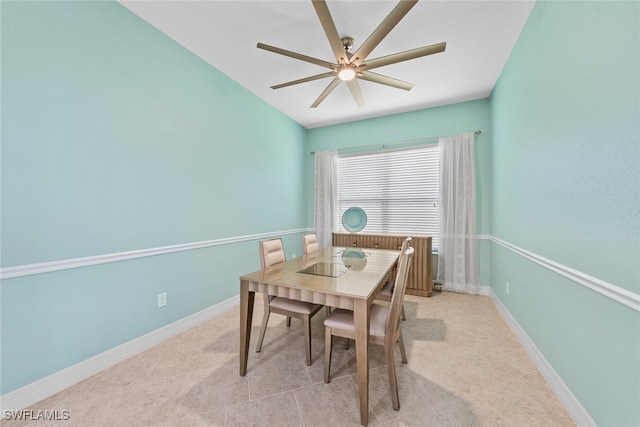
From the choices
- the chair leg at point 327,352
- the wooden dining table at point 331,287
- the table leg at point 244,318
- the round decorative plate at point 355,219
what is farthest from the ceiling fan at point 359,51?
the chair leg at point 327,352

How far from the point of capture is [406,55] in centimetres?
178

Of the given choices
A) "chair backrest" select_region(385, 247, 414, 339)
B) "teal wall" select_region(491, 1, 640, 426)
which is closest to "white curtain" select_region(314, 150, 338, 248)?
"teal wall" select_region(491, 1, 640, 426)

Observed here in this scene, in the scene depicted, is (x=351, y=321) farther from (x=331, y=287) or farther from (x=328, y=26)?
(x=328, y=26)

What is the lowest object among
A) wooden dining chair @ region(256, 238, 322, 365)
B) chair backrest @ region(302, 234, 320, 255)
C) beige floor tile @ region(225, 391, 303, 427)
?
beige floor tile @ region(225, 391, 303, 427)

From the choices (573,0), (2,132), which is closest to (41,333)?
(2,132)

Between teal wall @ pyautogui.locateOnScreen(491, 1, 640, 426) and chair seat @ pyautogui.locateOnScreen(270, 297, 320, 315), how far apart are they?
1.52m

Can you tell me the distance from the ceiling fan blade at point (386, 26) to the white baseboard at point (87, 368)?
9.26 ft

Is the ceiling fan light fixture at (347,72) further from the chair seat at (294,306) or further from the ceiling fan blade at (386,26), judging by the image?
the chair seat at (294,306)

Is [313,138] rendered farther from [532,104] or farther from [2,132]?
[2,132]

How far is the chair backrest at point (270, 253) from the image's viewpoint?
6.45 feet

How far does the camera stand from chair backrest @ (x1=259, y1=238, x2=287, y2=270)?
196 cm

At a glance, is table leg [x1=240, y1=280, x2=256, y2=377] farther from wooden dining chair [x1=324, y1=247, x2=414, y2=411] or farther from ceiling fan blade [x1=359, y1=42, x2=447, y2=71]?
ceiling fan blade [x1=359, y1=42, x2=447, y2=71]

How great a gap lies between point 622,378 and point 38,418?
2869mm

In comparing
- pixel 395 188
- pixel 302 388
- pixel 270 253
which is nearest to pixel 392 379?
pixel 302 388
